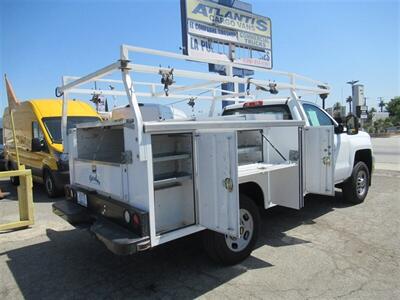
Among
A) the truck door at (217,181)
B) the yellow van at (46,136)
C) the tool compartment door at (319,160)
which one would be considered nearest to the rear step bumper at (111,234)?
the truck door at (217,181)

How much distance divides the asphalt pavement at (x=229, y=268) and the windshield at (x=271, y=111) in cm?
177

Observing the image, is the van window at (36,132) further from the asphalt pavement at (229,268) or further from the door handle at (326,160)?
the door handle at (326,160)

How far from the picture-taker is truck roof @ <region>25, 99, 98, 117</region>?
930 centimetres

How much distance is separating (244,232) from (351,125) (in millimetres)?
3410

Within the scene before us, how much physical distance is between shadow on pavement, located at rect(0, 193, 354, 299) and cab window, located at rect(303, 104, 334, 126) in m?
1.87

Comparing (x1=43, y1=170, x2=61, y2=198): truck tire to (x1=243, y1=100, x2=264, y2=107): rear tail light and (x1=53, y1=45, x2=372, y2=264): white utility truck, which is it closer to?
(x1=53, y1=45, x2=372, y2=264): white utility truck

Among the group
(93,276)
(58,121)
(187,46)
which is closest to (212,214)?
(93,276)

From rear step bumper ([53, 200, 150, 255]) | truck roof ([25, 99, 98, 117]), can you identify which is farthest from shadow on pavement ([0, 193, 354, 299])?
truck roof ([25, 99, 98, 117])

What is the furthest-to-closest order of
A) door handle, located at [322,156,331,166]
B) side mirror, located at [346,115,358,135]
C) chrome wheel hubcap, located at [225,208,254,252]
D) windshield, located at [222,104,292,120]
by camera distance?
side mirror, located at [346,115,358,135], windshield, located at [222,104,292,120], door handle, located at [322,156,331,166], chrome wheel hubcap, located at [225,208,254,252]

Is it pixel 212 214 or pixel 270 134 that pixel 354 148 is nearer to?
pixel 270 134

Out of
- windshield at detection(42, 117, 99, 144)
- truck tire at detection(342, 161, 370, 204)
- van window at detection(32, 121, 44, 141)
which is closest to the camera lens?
truck tire at detection(342, 161, 370, 204)

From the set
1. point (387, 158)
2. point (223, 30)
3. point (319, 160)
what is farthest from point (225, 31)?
point (319, 160)

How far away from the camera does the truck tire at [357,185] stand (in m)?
6.65

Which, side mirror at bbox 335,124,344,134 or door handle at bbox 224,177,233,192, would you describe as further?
side mirror at bbox 335,124,344,134
